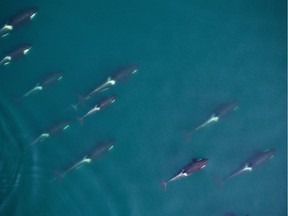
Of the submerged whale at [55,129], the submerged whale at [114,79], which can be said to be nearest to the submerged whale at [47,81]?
the submerged whale at [114,79]

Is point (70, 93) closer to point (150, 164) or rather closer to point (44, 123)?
point (44, 123)

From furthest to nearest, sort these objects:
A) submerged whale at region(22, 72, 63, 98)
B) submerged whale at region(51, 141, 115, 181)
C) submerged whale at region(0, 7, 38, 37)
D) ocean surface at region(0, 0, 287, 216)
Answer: ocean surface at region(0, 0, 287, 216) < submerged whale at region(22, 72, 63, 98) < submerged whale at region(51, 141, 115, 181) < submerged whale at region(0, 7, 38, 37)

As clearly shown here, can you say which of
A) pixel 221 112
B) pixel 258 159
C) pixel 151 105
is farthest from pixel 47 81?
pixel 258 159

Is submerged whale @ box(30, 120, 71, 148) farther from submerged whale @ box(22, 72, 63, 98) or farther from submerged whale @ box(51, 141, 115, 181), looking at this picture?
submerged whale @ box(22, 72, 63, 98)

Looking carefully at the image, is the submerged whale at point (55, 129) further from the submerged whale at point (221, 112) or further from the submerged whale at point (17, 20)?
the submerged whale at point (221, 112)

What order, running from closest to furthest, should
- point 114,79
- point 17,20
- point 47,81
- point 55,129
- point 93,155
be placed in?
1. point 17,20
2. point 93,155
3. point 55,129
4. point 114,79
5. point 47,81

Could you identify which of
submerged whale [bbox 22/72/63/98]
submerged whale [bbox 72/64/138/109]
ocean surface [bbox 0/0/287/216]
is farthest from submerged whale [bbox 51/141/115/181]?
submerged whale [bbox 22/72/63/98]

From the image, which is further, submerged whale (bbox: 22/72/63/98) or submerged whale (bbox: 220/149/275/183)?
submerged whale (bbox: 22/72/63/98)

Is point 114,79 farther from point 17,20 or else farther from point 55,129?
point 17,20

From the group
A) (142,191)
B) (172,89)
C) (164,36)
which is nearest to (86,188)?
(142,191)
